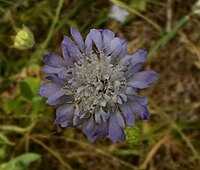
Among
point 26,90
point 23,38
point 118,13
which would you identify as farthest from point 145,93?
point 23,38

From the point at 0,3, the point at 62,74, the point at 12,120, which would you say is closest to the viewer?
the point at 62,74

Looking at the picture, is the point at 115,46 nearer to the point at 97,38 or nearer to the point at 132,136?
the point at 97,38

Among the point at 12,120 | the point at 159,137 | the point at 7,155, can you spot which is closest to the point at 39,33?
the point at 12,120

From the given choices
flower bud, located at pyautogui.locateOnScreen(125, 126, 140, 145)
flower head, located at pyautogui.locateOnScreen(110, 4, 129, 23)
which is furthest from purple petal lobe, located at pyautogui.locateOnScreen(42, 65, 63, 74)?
flower head, located at pyautogui.locateOnScreen(110, 4, 129, 23)

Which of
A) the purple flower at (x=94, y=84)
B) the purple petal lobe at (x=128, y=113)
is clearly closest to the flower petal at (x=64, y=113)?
the purple flower at (x=94, y=84)

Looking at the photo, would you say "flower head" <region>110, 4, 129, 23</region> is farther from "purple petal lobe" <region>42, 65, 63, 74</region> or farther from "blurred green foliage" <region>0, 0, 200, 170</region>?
"purple petal lobe" <region>42, 65, 63, 74</region>

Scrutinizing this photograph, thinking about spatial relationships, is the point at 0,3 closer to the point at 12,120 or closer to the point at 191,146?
the point at 12,120

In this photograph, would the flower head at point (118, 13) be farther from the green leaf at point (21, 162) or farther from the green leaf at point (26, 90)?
the green leaf at point (21, 162)
